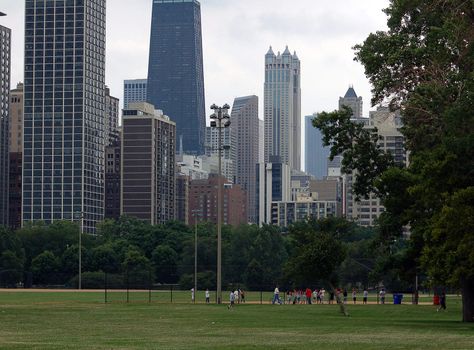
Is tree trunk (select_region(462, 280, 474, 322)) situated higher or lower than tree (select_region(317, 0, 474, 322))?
lower

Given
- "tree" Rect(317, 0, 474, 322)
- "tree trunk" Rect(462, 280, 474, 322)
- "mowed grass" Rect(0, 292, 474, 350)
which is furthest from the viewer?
"tree trunk" Rect(462, 280, 474, 322)

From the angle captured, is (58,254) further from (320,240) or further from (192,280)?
(320,240)

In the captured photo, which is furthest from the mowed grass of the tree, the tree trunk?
the tree trunk

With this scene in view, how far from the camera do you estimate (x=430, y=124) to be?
55.5 meters

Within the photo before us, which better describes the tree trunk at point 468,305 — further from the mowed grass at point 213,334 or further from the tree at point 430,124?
the mowed grass at point 213,334

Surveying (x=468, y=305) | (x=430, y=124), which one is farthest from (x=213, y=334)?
(x=468, y=305)

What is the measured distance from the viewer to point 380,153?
66.5 m

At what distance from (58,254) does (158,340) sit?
489ft

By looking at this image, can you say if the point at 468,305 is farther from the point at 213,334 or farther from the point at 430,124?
the point at 213,334

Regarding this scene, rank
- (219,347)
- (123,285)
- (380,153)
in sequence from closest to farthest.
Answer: (219,347)
(380,153)
(123,285)

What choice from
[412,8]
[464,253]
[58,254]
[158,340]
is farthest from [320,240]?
[58,254]

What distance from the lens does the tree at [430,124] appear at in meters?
48.5

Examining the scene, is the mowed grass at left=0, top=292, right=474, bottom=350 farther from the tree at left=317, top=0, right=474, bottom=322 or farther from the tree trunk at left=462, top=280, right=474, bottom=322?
the tree trunk at left=462, top=280, right=474, bottom=322

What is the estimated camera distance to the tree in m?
48.5
